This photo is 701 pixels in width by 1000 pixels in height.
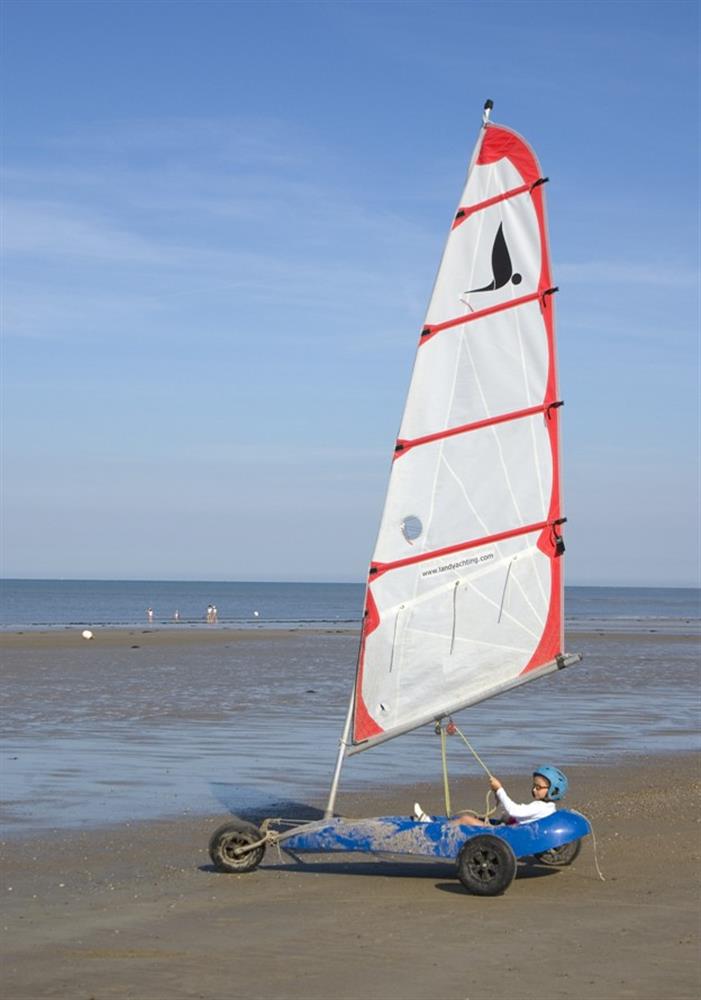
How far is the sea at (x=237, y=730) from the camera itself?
15.2m

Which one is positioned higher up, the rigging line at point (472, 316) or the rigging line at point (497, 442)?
the rigging line at point (472, 316)

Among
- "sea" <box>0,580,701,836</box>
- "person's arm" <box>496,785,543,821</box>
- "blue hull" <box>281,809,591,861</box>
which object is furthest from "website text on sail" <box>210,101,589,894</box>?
"sea" <box>0,580,701,836</box>

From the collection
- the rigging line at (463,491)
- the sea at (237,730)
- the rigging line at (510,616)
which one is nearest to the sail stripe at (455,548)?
the rigging line at (463,491)

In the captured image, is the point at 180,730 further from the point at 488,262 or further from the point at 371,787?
the point at 488,262

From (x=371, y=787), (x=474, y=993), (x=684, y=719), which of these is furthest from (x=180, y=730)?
(x=474, y=993)

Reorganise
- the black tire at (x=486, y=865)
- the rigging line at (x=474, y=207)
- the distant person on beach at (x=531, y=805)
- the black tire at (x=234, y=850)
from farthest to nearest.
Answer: the rigging line at (x=474, y=207)
the black tire at (x=234, y=850)
the distant person on beach at (x=531, y=805)
the black tire at (x=486, y=865)

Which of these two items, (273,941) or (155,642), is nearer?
(273,941)

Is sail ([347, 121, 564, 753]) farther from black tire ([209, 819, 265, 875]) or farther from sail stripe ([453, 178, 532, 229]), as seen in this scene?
black tire ([209, 819, 265, 875])

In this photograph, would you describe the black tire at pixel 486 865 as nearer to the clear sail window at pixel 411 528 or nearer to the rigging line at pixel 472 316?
the clear sail window at pixel 411 528

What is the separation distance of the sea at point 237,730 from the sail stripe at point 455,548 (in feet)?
12.6

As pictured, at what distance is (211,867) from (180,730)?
33.3 feet

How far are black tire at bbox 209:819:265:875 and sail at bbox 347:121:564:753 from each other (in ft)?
3.59

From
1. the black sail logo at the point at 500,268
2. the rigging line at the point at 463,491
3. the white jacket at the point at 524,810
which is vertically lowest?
the white jacket at the point at 524,810

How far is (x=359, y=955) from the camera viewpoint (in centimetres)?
848
